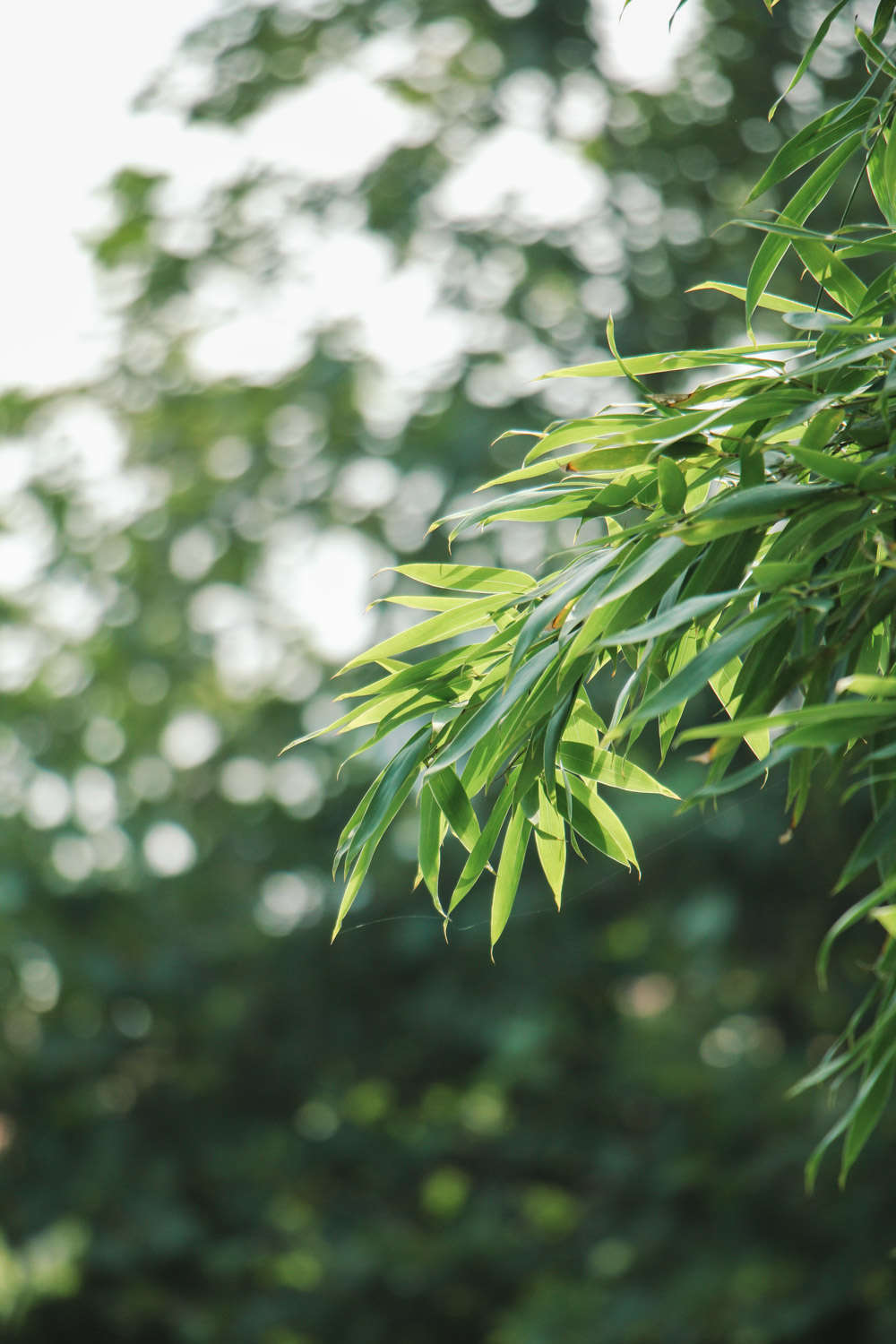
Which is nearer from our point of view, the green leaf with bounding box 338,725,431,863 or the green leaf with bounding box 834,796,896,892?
the green leaf with bounding box 834,796,896,892

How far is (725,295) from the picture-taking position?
159 inches

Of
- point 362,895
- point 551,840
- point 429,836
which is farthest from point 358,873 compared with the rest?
point 362,895

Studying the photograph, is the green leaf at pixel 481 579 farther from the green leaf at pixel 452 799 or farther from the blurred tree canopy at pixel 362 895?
the blurred tree canopy at pixel 362 895

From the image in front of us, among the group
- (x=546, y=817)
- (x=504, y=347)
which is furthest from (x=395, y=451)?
(x=546, y=817)

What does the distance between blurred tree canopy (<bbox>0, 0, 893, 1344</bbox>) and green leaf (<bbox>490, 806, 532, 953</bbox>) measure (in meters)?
2.61

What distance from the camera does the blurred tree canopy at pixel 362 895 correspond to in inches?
151

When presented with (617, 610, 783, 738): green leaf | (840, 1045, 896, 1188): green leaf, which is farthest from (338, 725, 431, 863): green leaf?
(840, 1045, 896, 1188): green leaf

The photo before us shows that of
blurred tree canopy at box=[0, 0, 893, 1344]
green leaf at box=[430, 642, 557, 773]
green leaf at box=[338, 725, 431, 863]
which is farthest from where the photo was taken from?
blurred tree canopy at box=[0, 0, 893, 1344]

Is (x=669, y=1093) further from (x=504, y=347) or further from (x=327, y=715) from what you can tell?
(x=504, y=347)

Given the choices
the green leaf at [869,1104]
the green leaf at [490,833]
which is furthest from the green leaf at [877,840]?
the green leaf at [490,833]

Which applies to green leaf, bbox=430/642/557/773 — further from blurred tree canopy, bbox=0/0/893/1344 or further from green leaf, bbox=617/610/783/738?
blurred tree canopy, bbox=0/0/893/1344

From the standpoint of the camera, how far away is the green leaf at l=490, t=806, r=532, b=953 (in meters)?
1.04

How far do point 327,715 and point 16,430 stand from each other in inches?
60.3

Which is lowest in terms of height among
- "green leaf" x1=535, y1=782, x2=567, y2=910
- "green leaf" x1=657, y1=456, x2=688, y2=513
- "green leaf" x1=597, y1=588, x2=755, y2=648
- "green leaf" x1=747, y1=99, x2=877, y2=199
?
"green leaf" x1=535, y1=782, x2=567, y2=910
